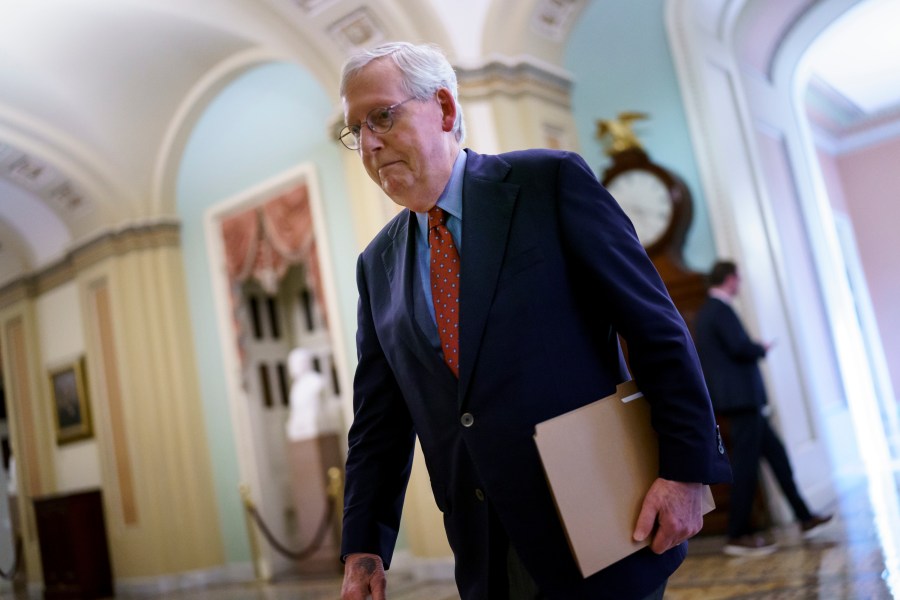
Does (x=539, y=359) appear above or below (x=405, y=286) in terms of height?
below

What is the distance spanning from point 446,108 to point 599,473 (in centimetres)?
63

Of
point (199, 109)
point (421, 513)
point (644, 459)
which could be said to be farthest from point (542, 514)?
point (199, 109)

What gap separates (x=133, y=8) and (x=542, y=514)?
21.9ft

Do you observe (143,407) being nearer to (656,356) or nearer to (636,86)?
(636,86)

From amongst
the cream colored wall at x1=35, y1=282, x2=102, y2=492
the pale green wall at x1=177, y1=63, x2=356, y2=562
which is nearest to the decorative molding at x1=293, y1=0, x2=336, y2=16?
the pale green wall at x1=177, y1=63, x2=356, y2=562

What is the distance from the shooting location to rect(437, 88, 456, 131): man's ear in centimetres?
143

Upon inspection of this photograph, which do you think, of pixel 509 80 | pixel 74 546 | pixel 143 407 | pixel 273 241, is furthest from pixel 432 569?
pixel 74 546

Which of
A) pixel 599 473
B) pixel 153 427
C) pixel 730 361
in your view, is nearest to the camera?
pixel 599 473

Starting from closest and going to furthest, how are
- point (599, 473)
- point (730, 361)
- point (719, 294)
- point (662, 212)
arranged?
point (599, 473)
point (730, 361)
point (719, 294)
point (662, 212)

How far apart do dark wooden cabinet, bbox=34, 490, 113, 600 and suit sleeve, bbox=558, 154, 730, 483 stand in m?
9.15

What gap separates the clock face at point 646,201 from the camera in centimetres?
608

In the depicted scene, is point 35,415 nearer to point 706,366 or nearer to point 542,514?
point 706,366

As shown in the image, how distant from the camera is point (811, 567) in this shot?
439 cm

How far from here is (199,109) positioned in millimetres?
8406
